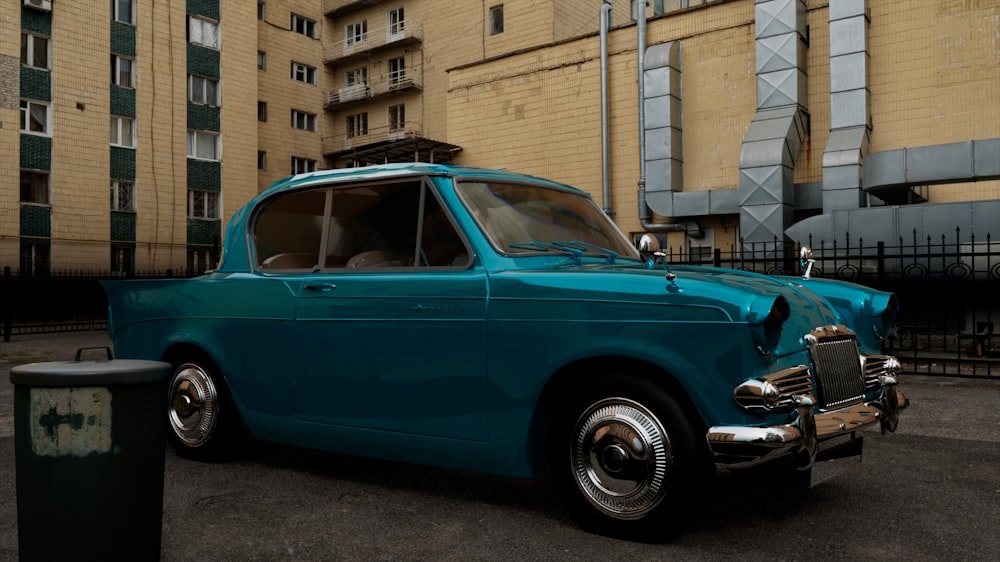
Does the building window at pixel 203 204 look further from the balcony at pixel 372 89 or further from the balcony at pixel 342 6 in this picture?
the balcony at pixel 342 6

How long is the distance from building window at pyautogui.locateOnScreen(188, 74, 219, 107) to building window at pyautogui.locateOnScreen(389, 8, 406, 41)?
818 centimetres

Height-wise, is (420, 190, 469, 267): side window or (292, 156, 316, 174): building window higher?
(292, 156, 316, 174): building window

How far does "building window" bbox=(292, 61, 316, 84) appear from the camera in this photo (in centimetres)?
3812

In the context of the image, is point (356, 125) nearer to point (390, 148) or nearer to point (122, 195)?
point (390, 148)

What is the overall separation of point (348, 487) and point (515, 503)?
1065 mm

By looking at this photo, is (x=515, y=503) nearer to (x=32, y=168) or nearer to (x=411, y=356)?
(x=411, y=356)

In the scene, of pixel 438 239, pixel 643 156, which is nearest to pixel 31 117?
pixel 643 156

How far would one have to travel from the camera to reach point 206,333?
5.18 metres

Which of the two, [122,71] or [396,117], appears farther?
[396,117]

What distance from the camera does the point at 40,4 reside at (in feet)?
90.7

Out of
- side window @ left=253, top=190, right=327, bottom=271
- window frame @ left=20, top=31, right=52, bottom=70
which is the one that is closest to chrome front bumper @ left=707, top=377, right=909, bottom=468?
side window @ left=253, top=190, right=327, bottom=271

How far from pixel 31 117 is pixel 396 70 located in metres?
15.4

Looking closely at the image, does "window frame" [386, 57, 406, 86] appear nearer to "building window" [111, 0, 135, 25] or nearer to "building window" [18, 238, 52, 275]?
"building window" [111, 0, 135, 25]

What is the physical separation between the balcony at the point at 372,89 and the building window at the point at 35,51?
1317cm
